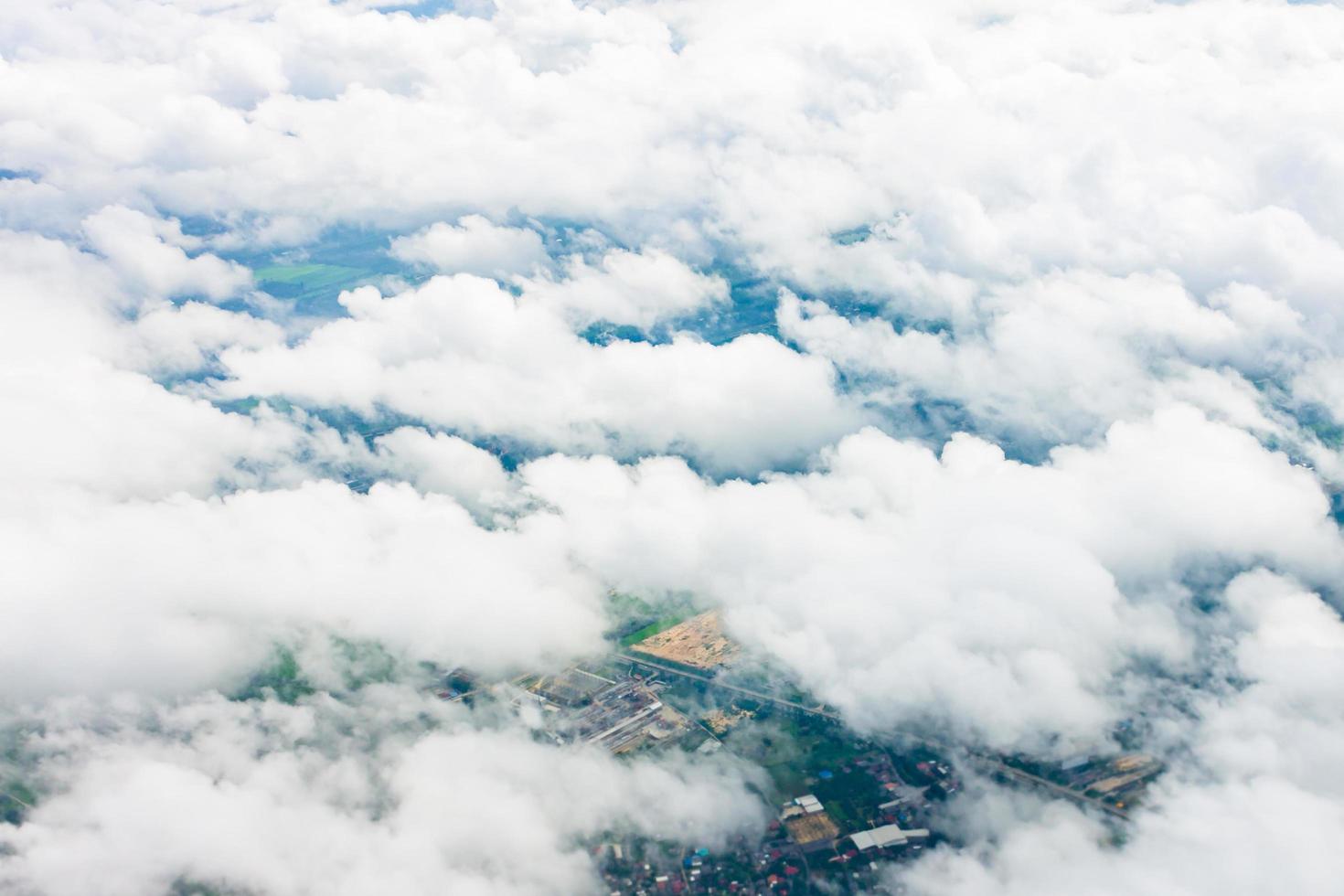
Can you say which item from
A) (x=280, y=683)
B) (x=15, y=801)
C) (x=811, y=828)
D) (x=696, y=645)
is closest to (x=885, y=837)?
(x=811, y=828)

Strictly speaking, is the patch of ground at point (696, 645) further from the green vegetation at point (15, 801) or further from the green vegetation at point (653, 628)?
the green vegetation at point (15, 801)

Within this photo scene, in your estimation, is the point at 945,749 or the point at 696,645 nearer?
the point at 945,749

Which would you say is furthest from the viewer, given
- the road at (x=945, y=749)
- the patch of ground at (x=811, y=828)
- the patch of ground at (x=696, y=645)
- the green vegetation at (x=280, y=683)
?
the patch of ground at (x=696, y=645)

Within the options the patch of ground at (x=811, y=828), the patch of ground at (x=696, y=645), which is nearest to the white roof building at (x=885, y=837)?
the patch of ground at (x=811, y=828)

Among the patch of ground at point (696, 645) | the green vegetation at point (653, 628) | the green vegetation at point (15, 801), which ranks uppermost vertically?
the green vegetation at point (15, 801)

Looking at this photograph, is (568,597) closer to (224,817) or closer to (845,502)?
(845,502)

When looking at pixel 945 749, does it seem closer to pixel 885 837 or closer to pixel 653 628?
pixel 885 837

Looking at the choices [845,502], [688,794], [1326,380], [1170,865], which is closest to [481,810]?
[688,794]

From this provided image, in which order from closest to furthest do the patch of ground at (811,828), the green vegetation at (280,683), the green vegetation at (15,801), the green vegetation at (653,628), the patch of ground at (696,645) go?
the green vegetation at (15,801)
the patch of ground at (811,828)
the green vegetation at (280,683)
the patch of ground at (696,645)
the green vegetation at (653,628)

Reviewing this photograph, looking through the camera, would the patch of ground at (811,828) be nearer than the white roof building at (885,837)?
No

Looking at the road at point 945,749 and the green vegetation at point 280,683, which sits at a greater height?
the green vegetation at point 280,683

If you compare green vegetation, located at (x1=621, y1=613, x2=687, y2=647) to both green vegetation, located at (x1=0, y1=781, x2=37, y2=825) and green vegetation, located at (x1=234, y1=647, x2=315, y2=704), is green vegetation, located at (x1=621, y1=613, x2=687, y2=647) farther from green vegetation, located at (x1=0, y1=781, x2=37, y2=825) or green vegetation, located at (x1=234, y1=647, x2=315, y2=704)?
green vegetation, located at (x1=0, y1=781, x2=37, y2=825)
